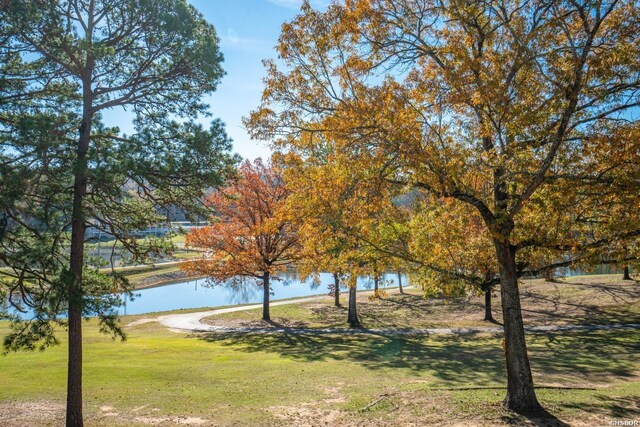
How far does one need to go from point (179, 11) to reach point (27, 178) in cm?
516

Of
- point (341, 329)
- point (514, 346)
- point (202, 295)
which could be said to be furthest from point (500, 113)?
point (202, 295)

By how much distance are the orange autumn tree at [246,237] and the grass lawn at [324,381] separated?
15.9 feet

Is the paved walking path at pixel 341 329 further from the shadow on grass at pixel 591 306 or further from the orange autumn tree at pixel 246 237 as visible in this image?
the orange autumn tree at pixel 246 237

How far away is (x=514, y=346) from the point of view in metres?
10.0

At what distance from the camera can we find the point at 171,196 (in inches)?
447

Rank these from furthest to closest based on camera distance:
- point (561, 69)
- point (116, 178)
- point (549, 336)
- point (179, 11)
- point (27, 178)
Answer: point (549, 336) → point (179, 11) → point (116, 178) → point (27, 178) → point (561, 69)

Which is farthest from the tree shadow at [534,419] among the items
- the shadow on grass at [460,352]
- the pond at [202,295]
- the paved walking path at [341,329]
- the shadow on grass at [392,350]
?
the pond at [202,295]

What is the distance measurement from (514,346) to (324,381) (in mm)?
6524

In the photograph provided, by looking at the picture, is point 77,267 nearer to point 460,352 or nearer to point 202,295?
point 460,352

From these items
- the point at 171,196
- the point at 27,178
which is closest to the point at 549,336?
the point at 171,196

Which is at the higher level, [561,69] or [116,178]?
[561,69]

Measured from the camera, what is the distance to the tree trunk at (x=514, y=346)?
9812 mm

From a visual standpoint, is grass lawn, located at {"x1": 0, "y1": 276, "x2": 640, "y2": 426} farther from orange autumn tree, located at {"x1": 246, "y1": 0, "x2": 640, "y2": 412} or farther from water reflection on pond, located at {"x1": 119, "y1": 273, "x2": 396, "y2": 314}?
water reflection on pond, located at {"x1": 119, "y1": 273, "x2": 396, "y2": 314}

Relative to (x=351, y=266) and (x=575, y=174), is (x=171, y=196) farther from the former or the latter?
(x=575, y=174)
